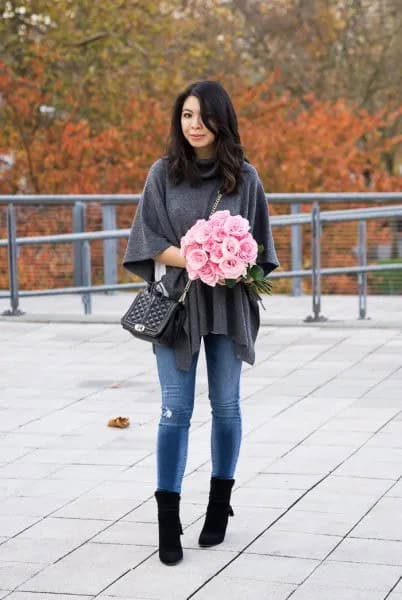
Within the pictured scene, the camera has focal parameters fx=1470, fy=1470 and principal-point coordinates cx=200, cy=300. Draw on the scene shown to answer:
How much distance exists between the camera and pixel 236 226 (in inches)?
209

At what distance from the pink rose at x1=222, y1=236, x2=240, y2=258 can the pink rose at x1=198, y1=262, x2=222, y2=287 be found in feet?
0.25

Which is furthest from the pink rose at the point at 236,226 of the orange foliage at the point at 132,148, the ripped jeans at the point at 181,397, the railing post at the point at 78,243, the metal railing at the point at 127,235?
the orange foliage at the point at 132,148

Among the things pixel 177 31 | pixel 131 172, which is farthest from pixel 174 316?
pixel 177 31

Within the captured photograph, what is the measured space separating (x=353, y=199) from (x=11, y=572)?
28.2 feet

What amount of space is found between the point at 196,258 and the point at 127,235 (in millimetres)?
7897

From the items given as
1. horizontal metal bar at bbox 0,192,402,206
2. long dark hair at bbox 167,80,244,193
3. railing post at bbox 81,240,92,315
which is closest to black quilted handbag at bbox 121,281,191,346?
long dark hair at bbox 167,80,244,193

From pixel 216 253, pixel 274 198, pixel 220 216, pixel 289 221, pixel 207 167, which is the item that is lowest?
pixel 289 221

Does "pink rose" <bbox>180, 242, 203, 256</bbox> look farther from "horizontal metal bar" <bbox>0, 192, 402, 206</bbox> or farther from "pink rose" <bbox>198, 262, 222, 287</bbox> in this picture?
"horizontal metal bar" <bbox>0, 192, 402, 206</bbox>

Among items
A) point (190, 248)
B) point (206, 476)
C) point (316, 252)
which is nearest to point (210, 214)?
point (190, 248)

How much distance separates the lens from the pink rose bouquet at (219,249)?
5.22 metres

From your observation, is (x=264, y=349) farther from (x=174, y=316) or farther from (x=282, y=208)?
(x=174, y=316)

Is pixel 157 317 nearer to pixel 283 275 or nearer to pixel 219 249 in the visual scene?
pixel 219 249

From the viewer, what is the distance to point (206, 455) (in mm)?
7160

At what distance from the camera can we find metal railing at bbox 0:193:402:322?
1265cm
